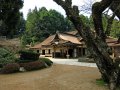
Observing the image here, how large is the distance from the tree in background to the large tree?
1503 cm

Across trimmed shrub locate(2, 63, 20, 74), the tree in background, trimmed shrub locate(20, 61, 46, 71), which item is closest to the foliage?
the tree in background

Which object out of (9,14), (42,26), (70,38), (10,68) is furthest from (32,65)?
(42,26)

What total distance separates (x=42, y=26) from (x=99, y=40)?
57.5 meters

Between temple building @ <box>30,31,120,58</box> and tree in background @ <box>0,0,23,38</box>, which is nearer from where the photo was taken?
tree in background @ <box>0,0,23,38</box>

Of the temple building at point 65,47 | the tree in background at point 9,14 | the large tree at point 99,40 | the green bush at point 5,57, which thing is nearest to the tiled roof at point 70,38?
the temple building at point 65,47

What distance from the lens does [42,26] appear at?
70625mm

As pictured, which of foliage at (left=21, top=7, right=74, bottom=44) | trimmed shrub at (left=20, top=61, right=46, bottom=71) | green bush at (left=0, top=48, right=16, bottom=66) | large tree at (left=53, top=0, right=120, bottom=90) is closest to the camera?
large tree at (left=53, top=0, right=120, bottom=90)

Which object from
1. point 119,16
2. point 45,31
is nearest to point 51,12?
point 45,31

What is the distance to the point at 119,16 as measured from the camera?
14852mm

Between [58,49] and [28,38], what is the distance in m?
18.9

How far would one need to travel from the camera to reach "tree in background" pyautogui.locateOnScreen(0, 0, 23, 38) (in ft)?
92.7

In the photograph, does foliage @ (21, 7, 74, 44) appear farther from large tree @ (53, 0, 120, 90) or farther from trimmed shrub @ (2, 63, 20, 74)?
large tree @ (53, 0, 120, 90)

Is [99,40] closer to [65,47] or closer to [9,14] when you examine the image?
[9,14]

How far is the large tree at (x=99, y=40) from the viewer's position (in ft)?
43.5
